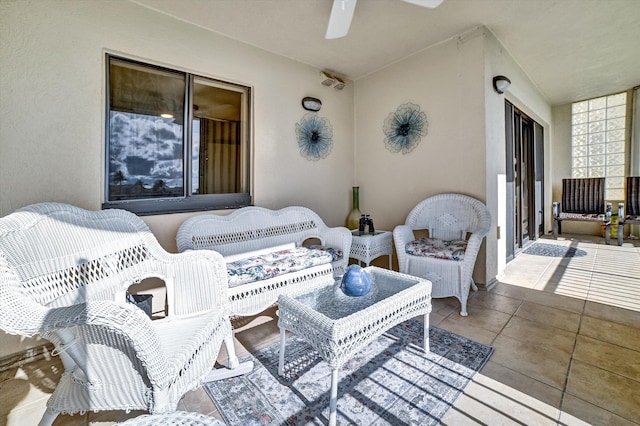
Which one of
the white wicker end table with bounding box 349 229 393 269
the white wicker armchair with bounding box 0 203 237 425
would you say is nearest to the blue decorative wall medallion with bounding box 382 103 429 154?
the white wicker end table with bounding box 349 229 393 269

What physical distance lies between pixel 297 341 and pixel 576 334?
Result: 81.0 inches

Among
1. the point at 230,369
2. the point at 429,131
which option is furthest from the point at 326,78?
the point at 230,369

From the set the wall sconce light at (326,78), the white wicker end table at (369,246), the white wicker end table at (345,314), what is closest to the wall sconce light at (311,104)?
the wall sconce light at (326,78)

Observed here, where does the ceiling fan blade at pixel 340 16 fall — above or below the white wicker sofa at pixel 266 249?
above

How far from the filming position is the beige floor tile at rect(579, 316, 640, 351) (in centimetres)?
197

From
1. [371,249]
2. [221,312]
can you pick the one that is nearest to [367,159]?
[371,249]

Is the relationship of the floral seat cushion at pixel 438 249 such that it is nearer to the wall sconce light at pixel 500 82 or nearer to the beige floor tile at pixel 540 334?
the beige floor tile at pixel 540 334

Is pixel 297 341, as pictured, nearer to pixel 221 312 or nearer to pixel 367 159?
pixel 221 312

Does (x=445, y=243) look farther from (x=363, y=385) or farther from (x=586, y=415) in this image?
(x=363, y=385)

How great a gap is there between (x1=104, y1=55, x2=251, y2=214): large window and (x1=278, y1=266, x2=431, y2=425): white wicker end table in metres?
1.64

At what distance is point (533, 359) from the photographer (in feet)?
5.87

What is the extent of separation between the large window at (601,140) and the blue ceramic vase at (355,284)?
20.8 feet

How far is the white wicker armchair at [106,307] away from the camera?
99 centimetres

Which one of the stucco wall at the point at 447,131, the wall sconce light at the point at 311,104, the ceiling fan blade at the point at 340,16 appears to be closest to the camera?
the ceiling fan blade at the point at 340,16
